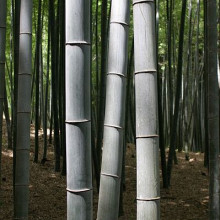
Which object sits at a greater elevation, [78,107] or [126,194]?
[78,107]

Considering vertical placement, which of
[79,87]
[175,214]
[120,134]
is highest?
[79,87]

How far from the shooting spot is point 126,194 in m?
5.73

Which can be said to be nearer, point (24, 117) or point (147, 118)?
point (147, 118)

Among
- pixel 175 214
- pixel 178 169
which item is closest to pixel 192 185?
pixel 178 169

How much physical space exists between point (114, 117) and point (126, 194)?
3.72m

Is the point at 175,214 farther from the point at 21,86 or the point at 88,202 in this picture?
the point at 88,202

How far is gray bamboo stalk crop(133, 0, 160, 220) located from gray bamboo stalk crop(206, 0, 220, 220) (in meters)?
1.60

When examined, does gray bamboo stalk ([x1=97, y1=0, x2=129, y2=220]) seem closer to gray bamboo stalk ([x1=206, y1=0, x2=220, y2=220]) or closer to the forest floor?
gray bamboo stalk ([x1=206, y1=0, x2=220, y2=220])

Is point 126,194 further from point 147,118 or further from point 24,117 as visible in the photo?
point 147,118

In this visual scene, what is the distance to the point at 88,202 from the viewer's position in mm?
1577

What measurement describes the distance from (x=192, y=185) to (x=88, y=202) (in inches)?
204

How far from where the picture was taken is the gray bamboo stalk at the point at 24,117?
2930 millimetres

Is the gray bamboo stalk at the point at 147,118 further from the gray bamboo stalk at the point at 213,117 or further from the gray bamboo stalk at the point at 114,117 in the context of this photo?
the gray bamboo stalk at the point at 213,117

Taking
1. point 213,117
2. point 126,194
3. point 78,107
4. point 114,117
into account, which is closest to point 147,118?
point 78,107
